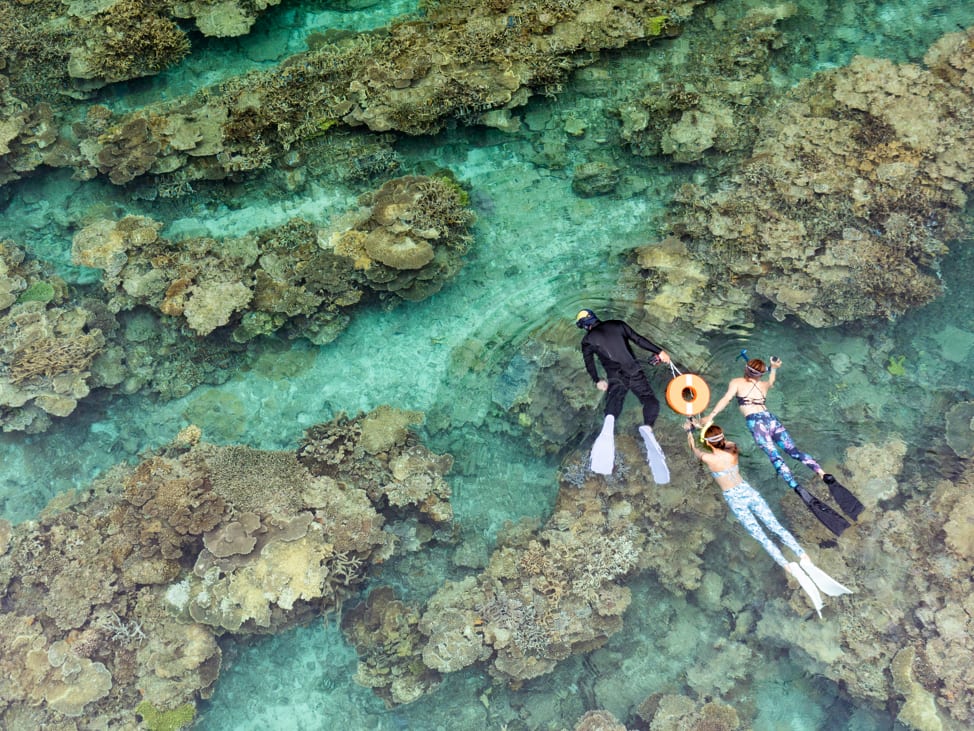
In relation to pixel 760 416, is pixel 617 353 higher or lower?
higher

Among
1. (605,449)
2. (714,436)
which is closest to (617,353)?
(605,449)

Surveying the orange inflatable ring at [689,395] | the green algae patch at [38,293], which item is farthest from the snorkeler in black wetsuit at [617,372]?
the green algae patch at [38,293]

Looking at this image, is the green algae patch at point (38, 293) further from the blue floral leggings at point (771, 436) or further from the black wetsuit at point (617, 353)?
the blue floral leggings at point (771, 436)

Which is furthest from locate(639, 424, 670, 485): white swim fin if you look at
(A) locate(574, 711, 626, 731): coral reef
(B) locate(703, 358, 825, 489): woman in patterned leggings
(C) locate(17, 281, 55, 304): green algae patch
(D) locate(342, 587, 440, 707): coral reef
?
(C) locate(17, 281, 55, 304): green algae patch

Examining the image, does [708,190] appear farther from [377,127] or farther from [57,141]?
[57,141]

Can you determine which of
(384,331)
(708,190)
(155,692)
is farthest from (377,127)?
(155,692)

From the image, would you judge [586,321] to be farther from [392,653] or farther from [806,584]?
[392,653]
